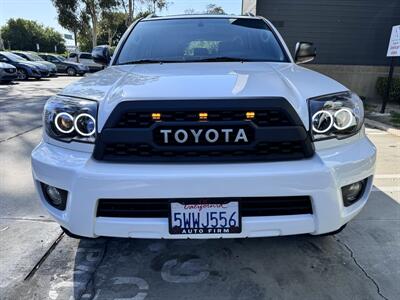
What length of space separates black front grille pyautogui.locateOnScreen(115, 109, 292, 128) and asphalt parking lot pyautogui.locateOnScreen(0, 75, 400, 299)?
41.7 inches

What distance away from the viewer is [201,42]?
3.52m

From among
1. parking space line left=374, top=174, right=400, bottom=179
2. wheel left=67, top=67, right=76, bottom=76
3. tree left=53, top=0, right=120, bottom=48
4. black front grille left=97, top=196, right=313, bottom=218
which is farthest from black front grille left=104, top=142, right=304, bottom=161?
tree left=53, top=0, right=120, bottom=48

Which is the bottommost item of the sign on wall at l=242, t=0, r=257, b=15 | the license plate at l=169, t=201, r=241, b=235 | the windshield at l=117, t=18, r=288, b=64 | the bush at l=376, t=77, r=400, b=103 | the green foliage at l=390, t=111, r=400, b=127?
the green foliage at l=390, t=111, r=400, b=127

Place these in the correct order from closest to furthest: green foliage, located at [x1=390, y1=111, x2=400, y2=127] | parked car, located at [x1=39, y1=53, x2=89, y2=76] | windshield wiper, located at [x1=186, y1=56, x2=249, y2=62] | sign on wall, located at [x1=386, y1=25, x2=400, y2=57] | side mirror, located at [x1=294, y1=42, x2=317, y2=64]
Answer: windshield wiper, located at [x1=186, y1=56, x2=249, y2=62]
side mirror, located at [x1=294, y1=42, x2=317, y2=64]
green foliage, located at [x1=390, y1=111, x2=400, y2=127]
sign on wall, located at [x1=386, y1=25, x2=400, y2=57]
parked car, located at [x1=39, y1=53, x2=89, y2=76]

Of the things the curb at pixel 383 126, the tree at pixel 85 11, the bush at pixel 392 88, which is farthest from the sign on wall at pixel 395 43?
the tree at pixel 85 11

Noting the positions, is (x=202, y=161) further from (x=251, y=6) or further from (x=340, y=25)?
(x=340, y=25)

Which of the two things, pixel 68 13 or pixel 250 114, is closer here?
pixel 250 114

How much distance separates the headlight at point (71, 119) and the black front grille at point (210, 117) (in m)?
0.21

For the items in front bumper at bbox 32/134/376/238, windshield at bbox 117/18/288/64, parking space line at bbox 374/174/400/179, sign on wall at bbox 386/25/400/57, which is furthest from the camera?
sign on wall at bbox 386/25/400/57

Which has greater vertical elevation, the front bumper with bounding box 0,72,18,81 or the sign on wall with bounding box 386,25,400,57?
the sign on wall with bounding box 386,25,400,57

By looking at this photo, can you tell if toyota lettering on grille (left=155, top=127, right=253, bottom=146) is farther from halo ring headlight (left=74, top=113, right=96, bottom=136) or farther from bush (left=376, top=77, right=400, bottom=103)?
bush (left=376, top=77, right=400, bottom=103)

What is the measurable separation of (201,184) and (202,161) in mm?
142

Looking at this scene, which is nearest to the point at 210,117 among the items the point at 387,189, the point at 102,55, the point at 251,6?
the point at 102,55

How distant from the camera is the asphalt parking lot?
2.35 metres
